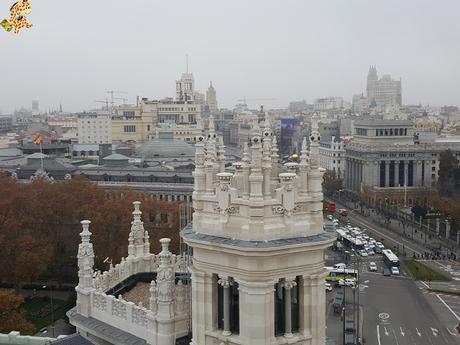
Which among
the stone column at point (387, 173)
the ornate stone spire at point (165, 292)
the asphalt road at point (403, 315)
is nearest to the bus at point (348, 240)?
the asphalt road at point (403, 315)

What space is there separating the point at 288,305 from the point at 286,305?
8 cm

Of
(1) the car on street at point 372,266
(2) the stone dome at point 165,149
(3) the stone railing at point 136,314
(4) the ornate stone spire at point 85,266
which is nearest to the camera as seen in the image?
(3) the stone railing at point 136,314

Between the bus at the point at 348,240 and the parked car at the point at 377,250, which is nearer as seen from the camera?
the bus at the point at 348,240

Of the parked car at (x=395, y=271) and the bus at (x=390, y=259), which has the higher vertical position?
the bus at (x=390, y=259)

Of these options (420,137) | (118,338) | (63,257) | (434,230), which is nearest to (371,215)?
(434,230)

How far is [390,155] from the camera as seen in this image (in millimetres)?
156750

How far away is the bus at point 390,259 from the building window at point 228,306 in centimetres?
7430

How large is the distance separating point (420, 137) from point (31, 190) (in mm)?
123513

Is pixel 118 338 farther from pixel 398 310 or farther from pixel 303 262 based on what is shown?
pixel 398 310

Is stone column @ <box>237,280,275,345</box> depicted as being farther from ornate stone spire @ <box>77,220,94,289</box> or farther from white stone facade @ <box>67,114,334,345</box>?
ornate stone spire @ <box>77,220,94,289</box>

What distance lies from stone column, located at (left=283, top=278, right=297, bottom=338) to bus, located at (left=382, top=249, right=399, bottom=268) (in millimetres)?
73976

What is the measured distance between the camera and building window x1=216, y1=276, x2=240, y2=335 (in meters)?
19.2

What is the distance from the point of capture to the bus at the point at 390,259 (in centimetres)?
9006

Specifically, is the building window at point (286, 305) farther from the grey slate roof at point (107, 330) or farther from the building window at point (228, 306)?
the grey slate roof at point (107, 330)
